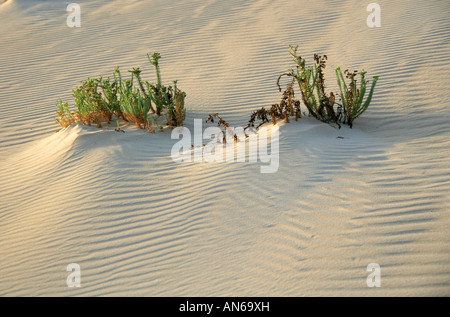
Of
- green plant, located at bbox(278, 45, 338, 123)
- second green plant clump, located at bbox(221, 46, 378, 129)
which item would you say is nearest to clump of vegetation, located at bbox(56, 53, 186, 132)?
second green plant clump, located at bbox(221, 46, 378, 129)

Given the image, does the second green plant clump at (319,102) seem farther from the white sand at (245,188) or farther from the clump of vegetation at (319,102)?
the white sand at (245,188)

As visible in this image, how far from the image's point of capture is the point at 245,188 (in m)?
4.78

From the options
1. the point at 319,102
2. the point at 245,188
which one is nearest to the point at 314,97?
the point at 319,102

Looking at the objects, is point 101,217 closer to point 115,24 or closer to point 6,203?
point 6,203

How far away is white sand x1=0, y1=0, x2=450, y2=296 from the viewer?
3.73 metres

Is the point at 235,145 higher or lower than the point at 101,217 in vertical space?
higher

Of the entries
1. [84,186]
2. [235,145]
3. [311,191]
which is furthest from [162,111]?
[311,191]

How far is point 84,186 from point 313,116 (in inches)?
122

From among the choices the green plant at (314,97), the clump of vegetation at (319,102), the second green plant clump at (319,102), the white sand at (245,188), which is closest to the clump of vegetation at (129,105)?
the white sand at (245,188)

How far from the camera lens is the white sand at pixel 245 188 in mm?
3729

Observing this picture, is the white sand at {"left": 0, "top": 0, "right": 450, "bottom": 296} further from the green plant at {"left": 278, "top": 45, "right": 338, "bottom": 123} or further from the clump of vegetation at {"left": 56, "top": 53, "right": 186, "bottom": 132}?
the clump of vegetation at {"left": 56, "top": 53, "right": 186, "bottom": 132}

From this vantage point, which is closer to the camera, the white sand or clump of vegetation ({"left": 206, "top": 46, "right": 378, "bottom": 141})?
the white sand

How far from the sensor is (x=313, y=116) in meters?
6.31
